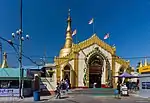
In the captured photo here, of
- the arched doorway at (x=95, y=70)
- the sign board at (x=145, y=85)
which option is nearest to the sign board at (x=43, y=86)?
the sign board at (x=145, y=85)

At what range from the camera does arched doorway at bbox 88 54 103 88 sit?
63.2 metres

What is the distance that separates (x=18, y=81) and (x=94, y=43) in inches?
1070

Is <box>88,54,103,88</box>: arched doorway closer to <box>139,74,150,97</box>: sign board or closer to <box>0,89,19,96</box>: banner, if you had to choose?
<box>139,74,150,97</box>: sign board

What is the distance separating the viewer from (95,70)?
6384 cm

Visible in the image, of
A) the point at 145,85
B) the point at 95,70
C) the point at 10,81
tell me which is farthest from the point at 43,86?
the point at 95,70

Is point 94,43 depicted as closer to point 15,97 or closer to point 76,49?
point 76,49

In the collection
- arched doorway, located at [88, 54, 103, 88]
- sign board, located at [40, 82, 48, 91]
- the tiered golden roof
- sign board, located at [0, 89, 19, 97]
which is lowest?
sign board, located at [0, 89, 19, 97]

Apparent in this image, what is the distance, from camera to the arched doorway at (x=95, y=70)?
2490 inches

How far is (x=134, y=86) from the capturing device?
60.9 meters

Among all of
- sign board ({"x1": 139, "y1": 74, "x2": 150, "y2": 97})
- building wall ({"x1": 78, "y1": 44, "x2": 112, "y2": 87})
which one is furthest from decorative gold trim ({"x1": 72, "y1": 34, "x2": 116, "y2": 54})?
sign board ({"x1": 139, "y1": 74, "x2": 150, "y2": 97})

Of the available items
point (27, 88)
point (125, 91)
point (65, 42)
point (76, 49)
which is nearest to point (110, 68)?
point (76, 49)

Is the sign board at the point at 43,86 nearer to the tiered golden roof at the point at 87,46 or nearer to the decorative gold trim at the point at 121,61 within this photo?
the tiered golden roof at the point at 87,46

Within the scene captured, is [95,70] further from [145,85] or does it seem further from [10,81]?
[10,81]

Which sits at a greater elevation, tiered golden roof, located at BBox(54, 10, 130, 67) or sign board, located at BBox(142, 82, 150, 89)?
tiered golden roof, located at BBox(54, 10, 130, 67)
